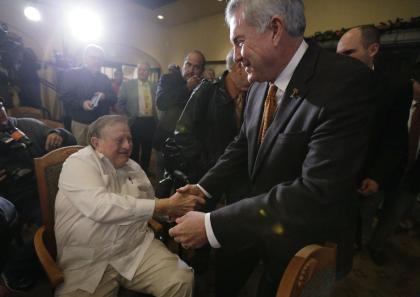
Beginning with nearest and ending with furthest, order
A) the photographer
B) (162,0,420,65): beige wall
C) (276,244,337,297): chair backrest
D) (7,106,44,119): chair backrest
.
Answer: (276,244,337,297): chair backrest → the photographer → (7,106,44,119): chair backrest → (162,0,420,65): beige wall

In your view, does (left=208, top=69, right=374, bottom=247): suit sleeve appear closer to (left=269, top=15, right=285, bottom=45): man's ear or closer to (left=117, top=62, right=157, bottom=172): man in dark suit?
(left=269, top=15, right=285, bottom=45): man's ear

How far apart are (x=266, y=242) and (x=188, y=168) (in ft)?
3.09

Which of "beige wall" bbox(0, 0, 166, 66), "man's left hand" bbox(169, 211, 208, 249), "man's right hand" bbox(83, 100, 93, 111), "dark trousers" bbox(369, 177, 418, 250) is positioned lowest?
→ "dark trousers" bbox(369, 177, 418, 250)

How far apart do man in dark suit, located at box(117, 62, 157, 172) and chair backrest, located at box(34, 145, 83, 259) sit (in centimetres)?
215

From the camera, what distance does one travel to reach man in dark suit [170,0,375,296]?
77 cm

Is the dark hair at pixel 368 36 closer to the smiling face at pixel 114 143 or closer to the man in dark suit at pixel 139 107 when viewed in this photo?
the smiling face at pixel 114 143

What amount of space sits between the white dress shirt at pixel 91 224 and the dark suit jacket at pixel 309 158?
1.86ft

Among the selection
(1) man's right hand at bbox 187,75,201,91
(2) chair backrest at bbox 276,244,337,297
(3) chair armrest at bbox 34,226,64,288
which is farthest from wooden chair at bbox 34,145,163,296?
(1) man's right hand at bbox 187,75,201,91

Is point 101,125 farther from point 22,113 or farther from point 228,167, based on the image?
point 22,113

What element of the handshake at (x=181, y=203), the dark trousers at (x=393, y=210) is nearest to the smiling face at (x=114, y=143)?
the handshake at (x=181, y=203)

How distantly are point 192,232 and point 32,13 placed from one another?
6.80 metres

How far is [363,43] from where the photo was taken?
65.9 inches

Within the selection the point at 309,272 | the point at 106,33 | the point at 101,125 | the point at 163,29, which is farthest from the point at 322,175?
the point at 163,29

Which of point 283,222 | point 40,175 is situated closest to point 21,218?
point 40,175
